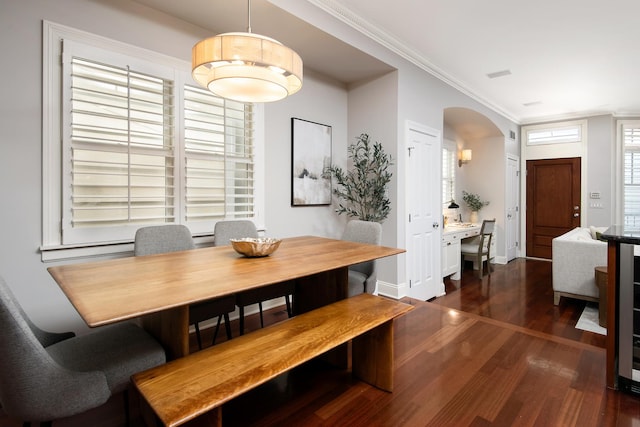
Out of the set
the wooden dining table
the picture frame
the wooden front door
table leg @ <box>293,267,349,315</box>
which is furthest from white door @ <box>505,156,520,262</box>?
table leg @ <box>293,267,349,315</box>

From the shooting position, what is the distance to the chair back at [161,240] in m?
2.33

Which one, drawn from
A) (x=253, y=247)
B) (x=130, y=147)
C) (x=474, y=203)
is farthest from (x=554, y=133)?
(x=130, y=147)

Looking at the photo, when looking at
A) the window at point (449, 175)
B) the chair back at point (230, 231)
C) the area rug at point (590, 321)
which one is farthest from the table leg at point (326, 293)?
the window at point (449, 175)

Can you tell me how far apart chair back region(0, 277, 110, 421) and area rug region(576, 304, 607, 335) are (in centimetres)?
407

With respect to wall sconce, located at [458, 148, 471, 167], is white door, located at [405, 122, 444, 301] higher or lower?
lower

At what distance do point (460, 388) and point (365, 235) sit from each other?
1.34 m

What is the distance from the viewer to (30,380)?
1.11m

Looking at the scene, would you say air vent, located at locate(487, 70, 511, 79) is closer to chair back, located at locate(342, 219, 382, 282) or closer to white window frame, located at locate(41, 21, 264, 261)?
chair back, located at locate(342, 219, 382, 282)

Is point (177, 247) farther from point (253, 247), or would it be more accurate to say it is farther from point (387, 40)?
point (387, 40)

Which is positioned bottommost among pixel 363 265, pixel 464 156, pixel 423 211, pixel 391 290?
pixel 391 290

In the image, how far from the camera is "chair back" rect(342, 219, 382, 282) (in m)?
2.79

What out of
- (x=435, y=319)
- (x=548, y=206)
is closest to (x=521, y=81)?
(x=548, y=206)

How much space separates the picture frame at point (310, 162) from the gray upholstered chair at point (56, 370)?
2.49 meters

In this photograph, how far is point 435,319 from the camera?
3.10 m
